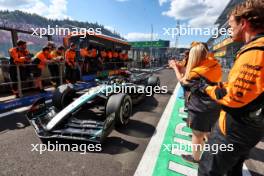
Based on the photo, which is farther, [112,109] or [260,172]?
[112,109]

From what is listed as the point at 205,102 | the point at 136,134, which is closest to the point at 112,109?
the point at 136,134

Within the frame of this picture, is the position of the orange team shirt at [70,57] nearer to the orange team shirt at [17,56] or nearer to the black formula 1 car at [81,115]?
the orange team shirt at [17,56]

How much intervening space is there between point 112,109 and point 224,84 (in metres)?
2.44

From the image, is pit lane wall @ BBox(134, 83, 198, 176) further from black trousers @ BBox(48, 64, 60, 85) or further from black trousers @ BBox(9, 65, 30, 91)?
black trousers @ BBox(48, 64, 60, 85)

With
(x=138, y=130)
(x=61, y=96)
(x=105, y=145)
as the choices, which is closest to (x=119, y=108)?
(x=138, y=130)

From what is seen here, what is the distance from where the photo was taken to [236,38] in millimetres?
1463

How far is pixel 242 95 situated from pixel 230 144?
398 millimetres

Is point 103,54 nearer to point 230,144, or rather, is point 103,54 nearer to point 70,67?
point 70,67

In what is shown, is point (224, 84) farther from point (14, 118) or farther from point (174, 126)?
point (14, 118)

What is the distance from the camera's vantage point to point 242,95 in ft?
3.97

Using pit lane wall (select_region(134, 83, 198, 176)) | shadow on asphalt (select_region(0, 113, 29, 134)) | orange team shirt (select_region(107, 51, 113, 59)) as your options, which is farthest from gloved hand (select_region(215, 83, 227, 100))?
orange team shirt (select_region(107, 51, 113, 59))

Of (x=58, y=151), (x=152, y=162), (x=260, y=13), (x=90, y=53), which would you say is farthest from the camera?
(x=90, y=53)

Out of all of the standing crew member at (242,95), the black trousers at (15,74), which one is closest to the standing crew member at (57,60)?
the black trousers at (15,74)

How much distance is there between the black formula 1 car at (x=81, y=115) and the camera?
2947mm
